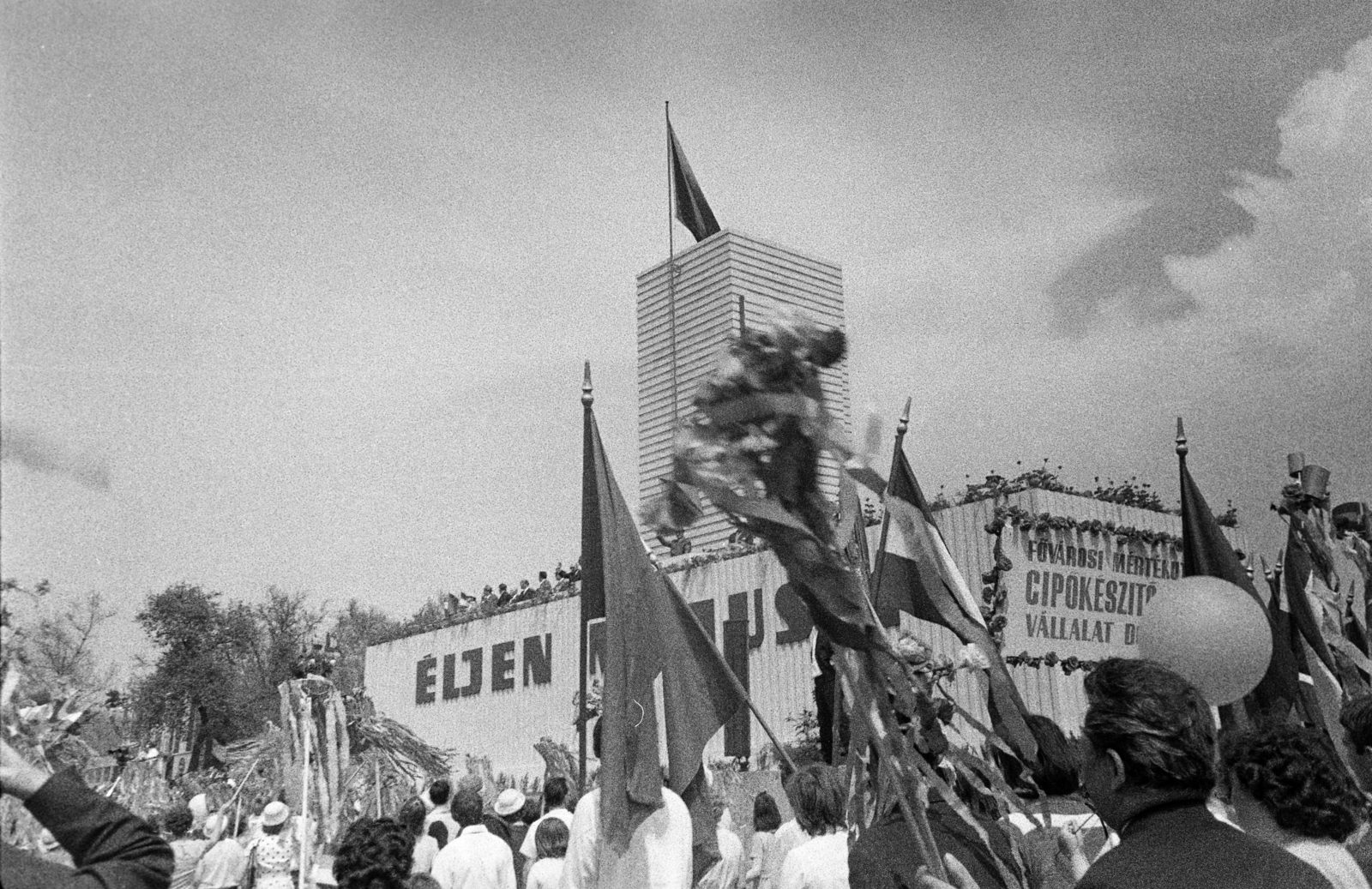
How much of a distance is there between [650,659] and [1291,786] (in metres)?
3.05

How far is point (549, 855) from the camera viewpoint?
620 cm

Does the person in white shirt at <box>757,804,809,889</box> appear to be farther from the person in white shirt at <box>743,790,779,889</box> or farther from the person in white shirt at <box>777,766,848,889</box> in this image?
the person in white shirt at <box>777,766,848,889</box>

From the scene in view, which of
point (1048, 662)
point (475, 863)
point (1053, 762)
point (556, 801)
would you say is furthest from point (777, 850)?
point (1048, 662)

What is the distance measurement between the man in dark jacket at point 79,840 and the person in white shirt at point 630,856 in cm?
288

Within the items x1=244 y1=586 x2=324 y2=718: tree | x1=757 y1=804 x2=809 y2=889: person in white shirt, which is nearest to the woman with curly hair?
x1=757 y1=804 x2=809 y2=889: person in white shirt

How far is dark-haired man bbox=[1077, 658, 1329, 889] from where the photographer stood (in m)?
2.06

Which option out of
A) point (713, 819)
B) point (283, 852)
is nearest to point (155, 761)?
point (283, 852)

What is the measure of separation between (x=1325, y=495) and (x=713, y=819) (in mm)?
5619

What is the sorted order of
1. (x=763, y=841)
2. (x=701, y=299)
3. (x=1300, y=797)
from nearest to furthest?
(x=1300, y=797) → (x=763, y=841) → (x=701, y=299)

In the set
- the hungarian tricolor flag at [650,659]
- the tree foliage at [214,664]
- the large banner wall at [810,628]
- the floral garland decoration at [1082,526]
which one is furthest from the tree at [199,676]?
→ the hungarian tricolor flag at [650,659]

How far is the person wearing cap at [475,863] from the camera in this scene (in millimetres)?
6102

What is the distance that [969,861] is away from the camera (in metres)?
3.06

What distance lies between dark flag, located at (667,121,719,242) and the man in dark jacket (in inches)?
389

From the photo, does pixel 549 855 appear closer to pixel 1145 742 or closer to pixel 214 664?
pixel 1145 742
